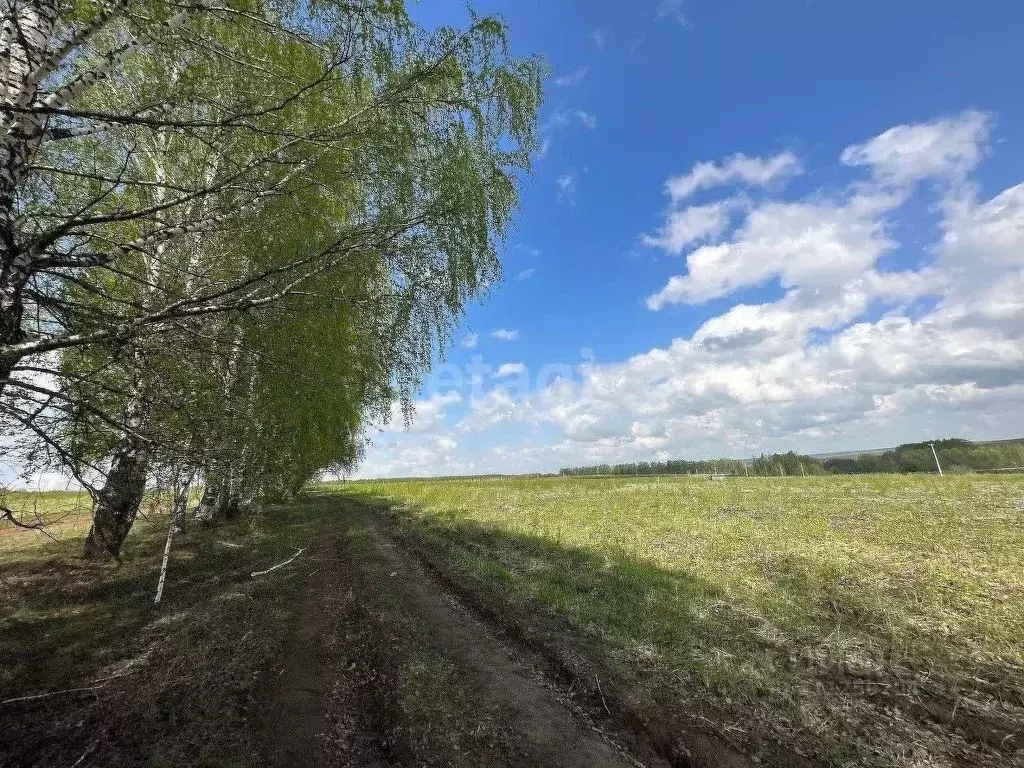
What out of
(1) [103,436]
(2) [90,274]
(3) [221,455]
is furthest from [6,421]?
(2) [90,274]

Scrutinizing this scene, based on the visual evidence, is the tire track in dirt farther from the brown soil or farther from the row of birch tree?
the row of birch tree

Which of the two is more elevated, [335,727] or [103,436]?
[103,436]

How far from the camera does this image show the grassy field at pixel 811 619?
441 cm

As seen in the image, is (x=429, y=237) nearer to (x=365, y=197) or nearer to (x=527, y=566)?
(x=365, y=197)

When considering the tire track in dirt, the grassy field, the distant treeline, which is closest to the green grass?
the tire track in dirt

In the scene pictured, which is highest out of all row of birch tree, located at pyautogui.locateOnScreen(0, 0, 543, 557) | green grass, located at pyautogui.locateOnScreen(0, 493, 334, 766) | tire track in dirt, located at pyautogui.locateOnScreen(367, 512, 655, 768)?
row of birch tree, located at pyautogui.locateOnScreen(0, 0, 543, 557)

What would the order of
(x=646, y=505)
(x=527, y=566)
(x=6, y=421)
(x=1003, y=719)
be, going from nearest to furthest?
(x=6, y=421) < (x=1003, y=719) < (x=527, y=566) < (x=646, y=505)

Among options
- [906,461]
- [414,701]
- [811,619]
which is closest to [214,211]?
[414,701]

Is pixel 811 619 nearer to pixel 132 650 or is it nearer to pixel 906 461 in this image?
pixel 132 650

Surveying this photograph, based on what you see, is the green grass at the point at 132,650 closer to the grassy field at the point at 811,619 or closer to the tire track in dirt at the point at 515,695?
the tire track in dirt at the point at 515,695

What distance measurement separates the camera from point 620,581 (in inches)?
370

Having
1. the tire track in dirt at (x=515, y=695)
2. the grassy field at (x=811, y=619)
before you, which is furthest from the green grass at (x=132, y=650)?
the grassy field at (x=811, y=619)

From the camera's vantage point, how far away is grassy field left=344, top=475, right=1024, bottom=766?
14.5 ft

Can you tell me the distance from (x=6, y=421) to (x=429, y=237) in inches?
199
